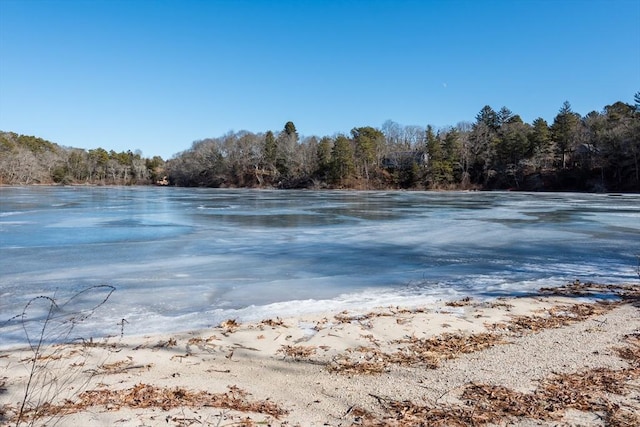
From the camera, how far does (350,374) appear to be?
3.36m

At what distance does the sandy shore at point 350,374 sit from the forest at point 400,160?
48.2 meters

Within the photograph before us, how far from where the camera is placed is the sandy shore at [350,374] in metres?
2.72

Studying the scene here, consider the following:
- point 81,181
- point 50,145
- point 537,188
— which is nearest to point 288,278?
point 537,188

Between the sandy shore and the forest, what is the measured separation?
158 ft

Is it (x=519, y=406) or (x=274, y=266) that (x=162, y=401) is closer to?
(x=519, y=406)

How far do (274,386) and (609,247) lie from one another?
386 inches

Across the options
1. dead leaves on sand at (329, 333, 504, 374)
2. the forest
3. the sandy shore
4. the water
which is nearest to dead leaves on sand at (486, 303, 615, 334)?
the sandy shore

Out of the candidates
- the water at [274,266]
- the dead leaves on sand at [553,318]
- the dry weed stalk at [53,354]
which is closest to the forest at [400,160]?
the water at [274,266]

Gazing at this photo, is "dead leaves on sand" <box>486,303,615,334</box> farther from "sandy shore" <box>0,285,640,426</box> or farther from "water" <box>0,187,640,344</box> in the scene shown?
"water" <box>0,187,640,344</box>

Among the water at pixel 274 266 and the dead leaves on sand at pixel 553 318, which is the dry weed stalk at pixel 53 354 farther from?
the dead leaves on sand at pixel 553 318

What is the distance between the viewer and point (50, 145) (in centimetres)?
Answer: 9562

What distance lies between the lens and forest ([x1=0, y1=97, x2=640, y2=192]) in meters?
48.7

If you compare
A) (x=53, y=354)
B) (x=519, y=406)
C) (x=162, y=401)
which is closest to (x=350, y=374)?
(x=519, y=406)

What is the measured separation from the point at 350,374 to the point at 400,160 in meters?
64.0
